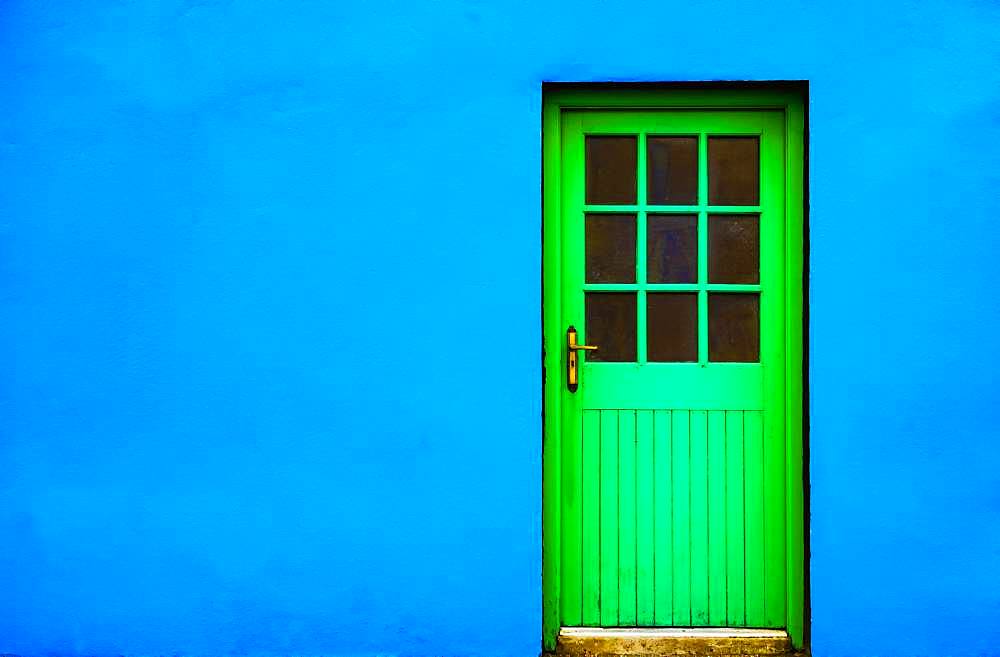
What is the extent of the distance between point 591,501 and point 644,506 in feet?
0.70

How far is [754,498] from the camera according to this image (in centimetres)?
378

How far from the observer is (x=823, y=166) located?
3.62 meters

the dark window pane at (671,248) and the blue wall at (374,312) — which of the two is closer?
the blue wall at (374,312)

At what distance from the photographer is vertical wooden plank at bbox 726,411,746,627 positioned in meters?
3.78

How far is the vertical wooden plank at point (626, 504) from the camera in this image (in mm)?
3789

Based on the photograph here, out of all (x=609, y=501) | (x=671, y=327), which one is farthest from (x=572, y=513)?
(x=671, y=327)

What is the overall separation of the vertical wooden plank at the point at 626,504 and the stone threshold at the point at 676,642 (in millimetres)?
172

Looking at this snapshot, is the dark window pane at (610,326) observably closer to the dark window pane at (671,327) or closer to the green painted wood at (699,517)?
the dark window pane at (671,327)

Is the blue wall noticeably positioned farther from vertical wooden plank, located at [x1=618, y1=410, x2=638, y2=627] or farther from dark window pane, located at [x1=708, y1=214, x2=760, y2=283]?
vertical wooden plank, located at [x1=618, y1=410, x2=638, y2=627]

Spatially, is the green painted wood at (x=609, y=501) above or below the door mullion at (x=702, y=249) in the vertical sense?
below

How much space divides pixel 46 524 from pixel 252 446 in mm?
866

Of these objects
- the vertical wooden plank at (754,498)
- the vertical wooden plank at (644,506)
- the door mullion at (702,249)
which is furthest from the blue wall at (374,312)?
the vertical wooden plank at (644,506)

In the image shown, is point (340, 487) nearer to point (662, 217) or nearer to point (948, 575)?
point (662, 217)

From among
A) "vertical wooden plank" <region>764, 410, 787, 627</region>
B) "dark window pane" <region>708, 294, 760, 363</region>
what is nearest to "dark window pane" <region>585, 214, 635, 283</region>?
"dark window pane" <region>708, 294, 760, 363</region>
